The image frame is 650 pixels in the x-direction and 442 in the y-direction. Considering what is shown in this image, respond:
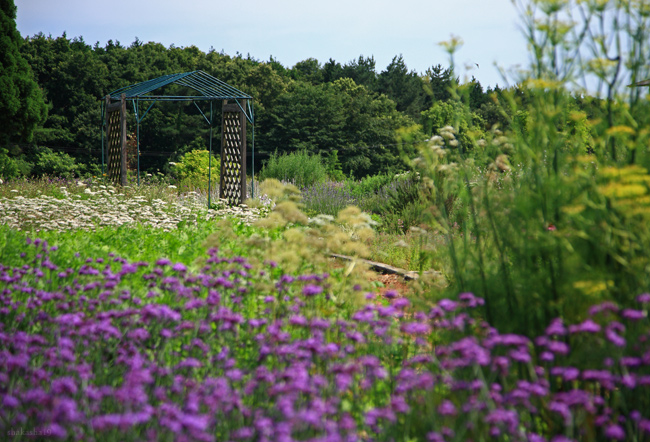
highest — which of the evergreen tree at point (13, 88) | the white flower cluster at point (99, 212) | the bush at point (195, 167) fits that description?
the evergreen tree at point (13, 88)

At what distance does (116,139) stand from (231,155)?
3497mm

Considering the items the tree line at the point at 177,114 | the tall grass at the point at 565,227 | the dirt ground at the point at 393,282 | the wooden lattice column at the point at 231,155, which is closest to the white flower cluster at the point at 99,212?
the wooden lattice column at the point at 231,155

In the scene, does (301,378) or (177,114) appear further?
(177,114)

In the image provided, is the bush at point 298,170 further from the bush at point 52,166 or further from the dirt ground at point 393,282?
the dirt ground at point 393,282

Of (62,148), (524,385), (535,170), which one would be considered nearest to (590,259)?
(535,170)

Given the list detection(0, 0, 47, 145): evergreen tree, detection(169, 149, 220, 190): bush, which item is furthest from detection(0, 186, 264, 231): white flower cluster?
detection(169, 149, 220, 190): bush

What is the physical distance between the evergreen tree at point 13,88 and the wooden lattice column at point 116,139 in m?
4.24

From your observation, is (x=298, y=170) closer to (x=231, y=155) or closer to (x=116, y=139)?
(x=231, y=155)

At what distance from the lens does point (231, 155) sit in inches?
460

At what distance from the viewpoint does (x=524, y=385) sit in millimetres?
1866

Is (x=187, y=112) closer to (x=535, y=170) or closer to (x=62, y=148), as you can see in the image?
(x=62, y=148)

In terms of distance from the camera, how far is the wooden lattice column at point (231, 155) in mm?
11504

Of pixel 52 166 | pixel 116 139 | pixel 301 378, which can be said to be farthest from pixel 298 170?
pixel 301 378

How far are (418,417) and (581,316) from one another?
3.17ft
